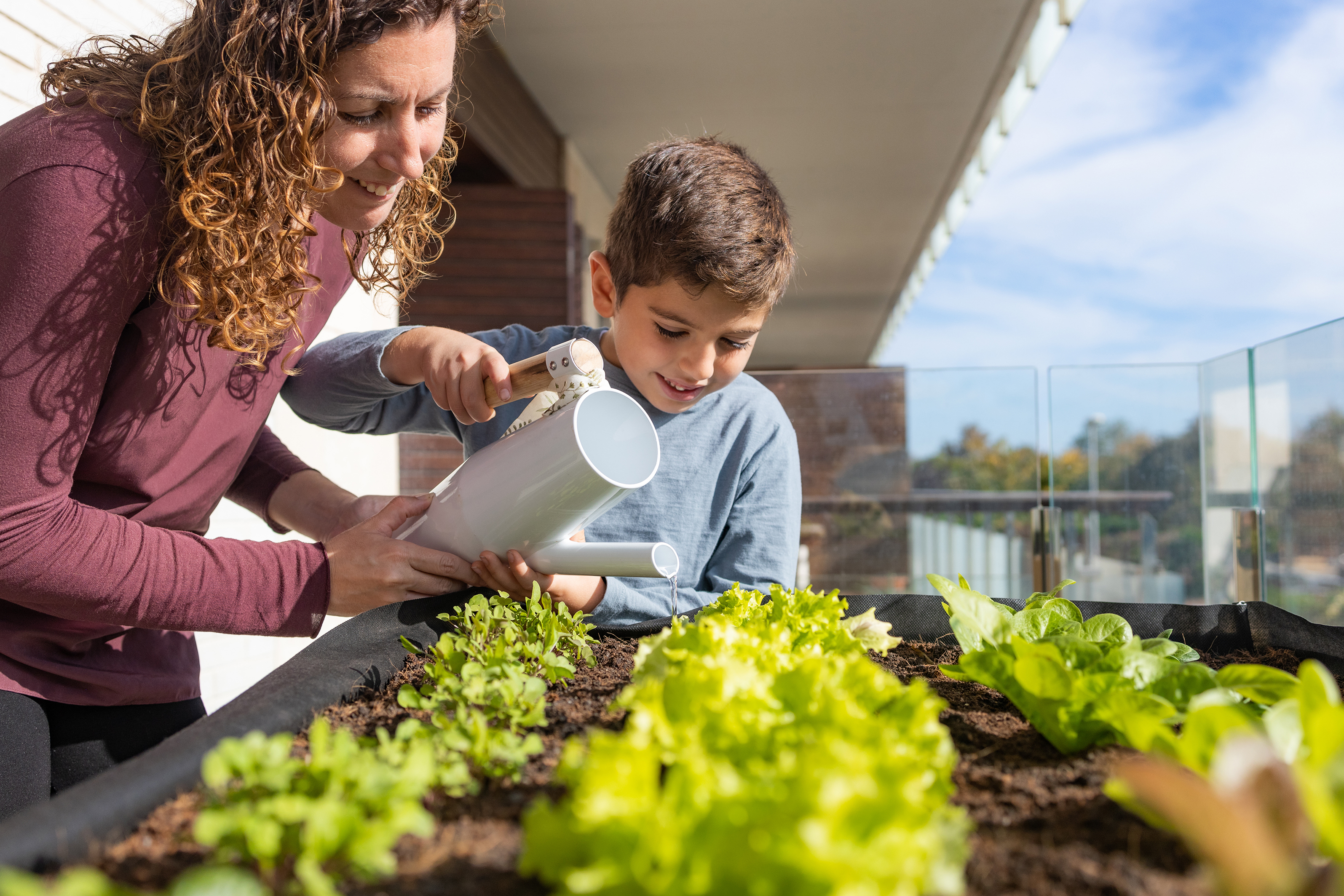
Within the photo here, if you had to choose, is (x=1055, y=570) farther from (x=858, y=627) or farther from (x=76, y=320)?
(x=76, y=320)

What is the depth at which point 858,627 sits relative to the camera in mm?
876

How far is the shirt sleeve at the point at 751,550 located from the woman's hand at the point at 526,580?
0.06 m

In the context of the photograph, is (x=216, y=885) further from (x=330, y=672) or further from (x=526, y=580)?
(x=526, y=580)

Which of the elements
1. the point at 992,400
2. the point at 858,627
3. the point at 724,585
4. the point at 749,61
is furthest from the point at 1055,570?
the point at 749,61

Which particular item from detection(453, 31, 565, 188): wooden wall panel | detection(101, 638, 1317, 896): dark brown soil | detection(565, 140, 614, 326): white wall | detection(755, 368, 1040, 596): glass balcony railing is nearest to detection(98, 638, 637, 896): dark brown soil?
detection(101, 638, 1317, 896): dark brown soil

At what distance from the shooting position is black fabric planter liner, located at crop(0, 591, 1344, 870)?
437 mm

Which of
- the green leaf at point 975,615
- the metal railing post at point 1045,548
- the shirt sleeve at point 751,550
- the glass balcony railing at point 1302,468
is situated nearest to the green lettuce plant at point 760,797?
the green leaf at point 975,615

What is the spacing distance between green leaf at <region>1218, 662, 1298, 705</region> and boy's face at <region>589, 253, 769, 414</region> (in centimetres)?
69

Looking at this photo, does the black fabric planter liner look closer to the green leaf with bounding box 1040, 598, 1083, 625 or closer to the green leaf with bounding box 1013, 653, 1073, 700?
the green leaf with bounding box 1040, 598, 1083, 625

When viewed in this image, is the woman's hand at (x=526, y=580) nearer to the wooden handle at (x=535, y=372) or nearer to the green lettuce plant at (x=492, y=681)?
the green lettuce plant at (x=492, y=681)

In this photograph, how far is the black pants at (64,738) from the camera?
88cm

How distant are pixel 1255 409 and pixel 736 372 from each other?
2121 mm

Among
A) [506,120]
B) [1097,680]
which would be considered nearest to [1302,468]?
[1097,680]

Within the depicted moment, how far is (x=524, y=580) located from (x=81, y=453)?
46 centimetres
